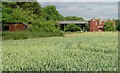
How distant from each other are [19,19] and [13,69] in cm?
3180

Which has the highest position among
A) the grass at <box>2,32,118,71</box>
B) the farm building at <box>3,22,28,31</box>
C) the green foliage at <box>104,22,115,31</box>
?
the grass at <box>2,32,118,71</box>

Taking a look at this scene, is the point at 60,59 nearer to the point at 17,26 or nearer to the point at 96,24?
the point at 17,26

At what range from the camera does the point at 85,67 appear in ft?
20.5

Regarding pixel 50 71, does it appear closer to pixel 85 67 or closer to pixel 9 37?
Answer: pixel 85 67

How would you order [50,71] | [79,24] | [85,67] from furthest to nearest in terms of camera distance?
[79,24]
[85,67]
[50,71]

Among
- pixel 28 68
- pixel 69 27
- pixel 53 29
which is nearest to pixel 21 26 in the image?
pixel 53 29

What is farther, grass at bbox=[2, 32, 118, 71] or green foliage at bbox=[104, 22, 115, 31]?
green foliage at bbox=[104, 22, 115, 31]

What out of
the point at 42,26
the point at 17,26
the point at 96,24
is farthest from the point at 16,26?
the point at 96,24

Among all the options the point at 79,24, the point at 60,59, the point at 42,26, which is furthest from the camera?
the point at 79,24

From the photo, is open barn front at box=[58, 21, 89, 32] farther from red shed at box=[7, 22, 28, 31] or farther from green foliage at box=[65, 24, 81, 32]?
red shed at box=[7, 22, 28, 31]

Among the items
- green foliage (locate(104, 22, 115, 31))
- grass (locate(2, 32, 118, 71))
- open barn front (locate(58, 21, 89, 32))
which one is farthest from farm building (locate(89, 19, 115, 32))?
grass (locate(2, 32, 118, 71))

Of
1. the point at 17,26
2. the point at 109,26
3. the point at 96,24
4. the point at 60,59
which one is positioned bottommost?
the point at 109,26

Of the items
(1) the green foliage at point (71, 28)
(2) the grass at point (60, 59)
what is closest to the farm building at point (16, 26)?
(1) the green foliage at point (71, 28)

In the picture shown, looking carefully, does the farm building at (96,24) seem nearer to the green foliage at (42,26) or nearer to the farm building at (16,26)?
the green foliage at (42,26)
